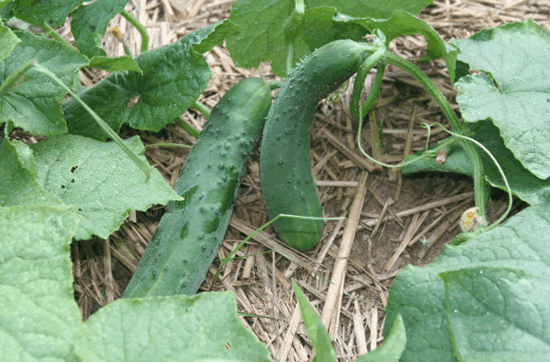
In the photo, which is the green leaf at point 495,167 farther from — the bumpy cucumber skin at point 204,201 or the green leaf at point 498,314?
the bumpy cucumber skin at point 204,201

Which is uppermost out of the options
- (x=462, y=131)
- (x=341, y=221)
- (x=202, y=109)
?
(x=202, y=109)

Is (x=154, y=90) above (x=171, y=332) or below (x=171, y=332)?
above

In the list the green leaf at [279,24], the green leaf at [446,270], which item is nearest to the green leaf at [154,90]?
the green leaf at [279,24]

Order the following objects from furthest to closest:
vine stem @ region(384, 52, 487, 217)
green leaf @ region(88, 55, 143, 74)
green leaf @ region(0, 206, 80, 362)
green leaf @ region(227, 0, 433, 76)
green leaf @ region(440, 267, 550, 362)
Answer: green leaf @ region(227, 0, 433, 76)
vine stem @ region(384, 52, 487, 217)
green leaf @ region(88, 55, 143, 74)
green leaf @ region(440, 267, 550, 362)
green leaf @ region(0, 206, 80, 362)

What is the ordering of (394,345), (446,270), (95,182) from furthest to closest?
(95,182) → (446,270) → (394,345)

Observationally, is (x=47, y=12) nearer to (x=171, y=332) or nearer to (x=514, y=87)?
(x=171, y=332)

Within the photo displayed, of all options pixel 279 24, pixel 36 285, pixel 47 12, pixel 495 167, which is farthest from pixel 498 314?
pixel 47 12

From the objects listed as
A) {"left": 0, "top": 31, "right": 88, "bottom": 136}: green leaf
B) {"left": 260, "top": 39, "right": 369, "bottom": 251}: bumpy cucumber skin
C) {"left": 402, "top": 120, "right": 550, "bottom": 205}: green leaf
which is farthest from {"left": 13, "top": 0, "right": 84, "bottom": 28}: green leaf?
{"left": 402, "top": 120, "right": 550, "bottom": 205}: green leaf

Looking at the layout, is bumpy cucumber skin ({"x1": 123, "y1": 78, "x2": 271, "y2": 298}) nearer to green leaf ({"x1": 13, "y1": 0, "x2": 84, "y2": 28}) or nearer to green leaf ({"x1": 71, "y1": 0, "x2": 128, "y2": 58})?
green leaf ({"x1": 71, "y1": 0, "x2": 128, "y2": 58})
